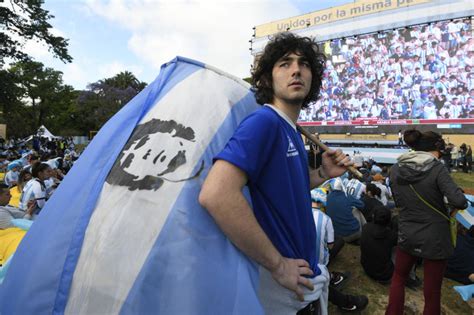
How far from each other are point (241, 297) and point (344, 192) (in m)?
4.64

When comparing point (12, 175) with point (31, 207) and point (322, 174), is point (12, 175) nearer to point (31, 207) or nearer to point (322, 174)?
point (31, 207)

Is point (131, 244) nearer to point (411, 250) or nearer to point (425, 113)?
point (411, 250)

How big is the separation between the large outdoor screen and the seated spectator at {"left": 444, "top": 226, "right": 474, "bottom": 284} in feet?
61.0

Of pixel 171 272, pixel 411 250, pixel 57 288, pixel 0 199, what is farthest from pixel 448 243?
pixel 0 199

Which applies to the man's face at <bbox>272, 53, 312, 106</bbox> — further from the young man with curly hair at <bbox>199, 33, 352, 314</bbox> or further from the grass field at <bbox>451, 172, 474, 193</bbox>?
the grass field at <bbox>451, 172, 474, 193</bbox>

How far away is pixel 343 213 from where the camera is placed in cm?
519

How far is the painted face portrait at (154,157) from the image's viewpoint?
118 cm

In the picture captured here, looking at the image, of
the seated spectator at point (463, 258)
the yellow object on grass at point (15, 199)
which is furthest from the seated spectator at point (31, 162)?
the seated spectator at point (463, 258)

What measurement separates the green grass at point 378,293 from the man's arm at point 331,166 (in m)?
2.70

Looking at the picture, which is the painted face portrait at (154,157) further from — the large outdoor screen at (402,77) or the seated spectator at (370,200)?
the large outdoor screen at (402,77)

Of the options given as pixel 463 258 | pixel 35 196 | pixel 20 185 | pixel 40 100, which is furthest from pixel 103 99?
pixel 463 258

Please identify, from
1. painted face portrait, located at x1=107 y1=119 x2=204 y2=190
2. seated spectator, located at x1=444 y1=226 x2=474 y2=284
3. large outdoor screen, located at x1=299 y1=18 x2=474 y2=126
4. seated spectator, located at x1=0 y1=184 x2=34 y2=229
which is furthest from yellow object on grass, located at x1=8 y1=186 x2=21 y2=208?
large outdoor screen, located at x1=299 y1=18 x2=474 y2=126

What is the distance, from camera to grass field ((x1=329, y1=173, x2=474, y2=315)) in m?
3.70

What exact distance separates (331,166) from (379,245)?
299 centimetres
